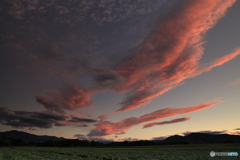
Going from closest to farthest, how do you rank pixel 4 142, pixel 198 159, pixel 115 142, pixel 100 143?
pixel 198 159 < pixel 4 142 < pixel 115 142 < pixel 100 143

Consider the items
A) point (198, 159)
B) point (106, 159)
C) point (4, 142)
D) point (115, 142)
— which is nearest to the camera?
point (198, 159)

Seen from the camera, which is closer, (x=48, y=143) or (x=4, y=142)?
(x=4, y=142)

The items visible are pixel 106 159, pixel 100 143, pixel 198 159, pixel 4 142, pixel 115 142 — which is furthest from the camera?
pixel 100 143

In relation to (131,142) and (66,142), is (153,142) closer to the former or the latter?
(131,142)

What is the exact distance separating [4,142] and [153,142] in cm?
14243

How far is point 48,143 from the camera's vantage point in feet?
626

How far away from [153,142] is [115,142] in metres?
39.9

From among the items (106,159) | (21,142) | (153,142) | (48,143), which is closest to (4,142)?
(21,142)

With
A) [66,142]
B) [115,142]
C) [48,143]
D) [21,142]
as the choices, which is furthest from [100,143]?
[21,142]

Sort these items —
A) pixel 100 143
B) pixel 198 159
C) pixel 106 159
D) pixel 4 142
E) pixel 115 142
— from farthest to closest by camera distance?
pixel 100 143 < pixel 115 142 < pixel 4 142 < pixel 106 159 < pixel 198 159

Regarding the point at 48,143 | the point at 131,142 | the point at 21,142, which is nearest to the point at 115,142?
the point at 131,142

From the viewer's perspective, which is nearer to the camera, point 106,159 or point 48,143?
point 106,159

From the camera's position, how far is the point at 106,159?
34719mm

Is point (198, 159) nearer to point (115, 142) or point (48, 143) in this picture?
point (115, 142)
